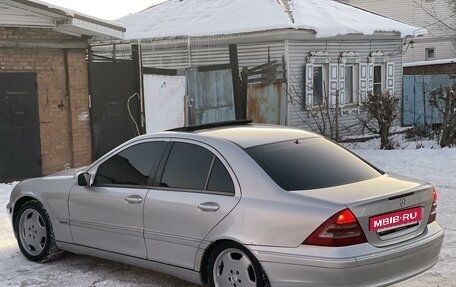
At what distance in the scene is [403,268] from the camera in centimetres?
425

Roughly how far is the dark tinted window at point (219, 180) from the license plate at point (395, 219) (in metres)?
1.08

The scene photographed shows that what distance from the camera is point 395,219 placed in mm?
4305

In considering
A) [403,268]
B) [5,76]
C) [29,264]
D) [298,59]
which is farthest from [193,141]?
[298,59]

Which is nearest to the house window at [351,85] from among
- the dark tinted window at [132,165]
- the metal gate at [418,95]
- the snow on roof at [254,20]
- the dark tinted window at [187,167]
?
the snow on roof at [254,20]

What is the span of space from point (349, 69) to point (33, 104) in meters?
9.88

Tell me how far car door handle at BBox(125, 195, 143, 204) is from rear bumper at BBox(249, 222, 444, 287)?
1254 mm

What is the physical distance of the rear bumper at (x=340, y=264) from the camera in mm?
3955

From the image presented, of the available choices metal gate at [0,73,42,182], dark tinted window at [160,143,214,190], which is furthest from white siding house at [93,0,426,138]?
dark tinted window at [160,143,214,190]

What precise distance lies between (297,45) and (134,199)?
36.0 ft

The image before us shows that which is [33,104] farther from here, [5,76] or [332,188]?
[332,188]

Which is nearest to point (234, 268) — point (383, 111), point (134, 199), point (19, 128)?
point (134, 199)

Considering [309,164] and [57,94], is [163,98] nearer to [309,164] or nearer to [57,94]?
[57,94]

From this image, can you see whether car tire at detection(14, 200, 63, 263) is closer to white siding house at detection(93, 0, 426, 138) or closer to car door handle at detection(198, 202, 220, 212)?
car door handle at detection(198, 202, 220, 212)

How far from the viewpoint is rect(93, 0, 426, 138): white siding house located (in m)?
15.0
